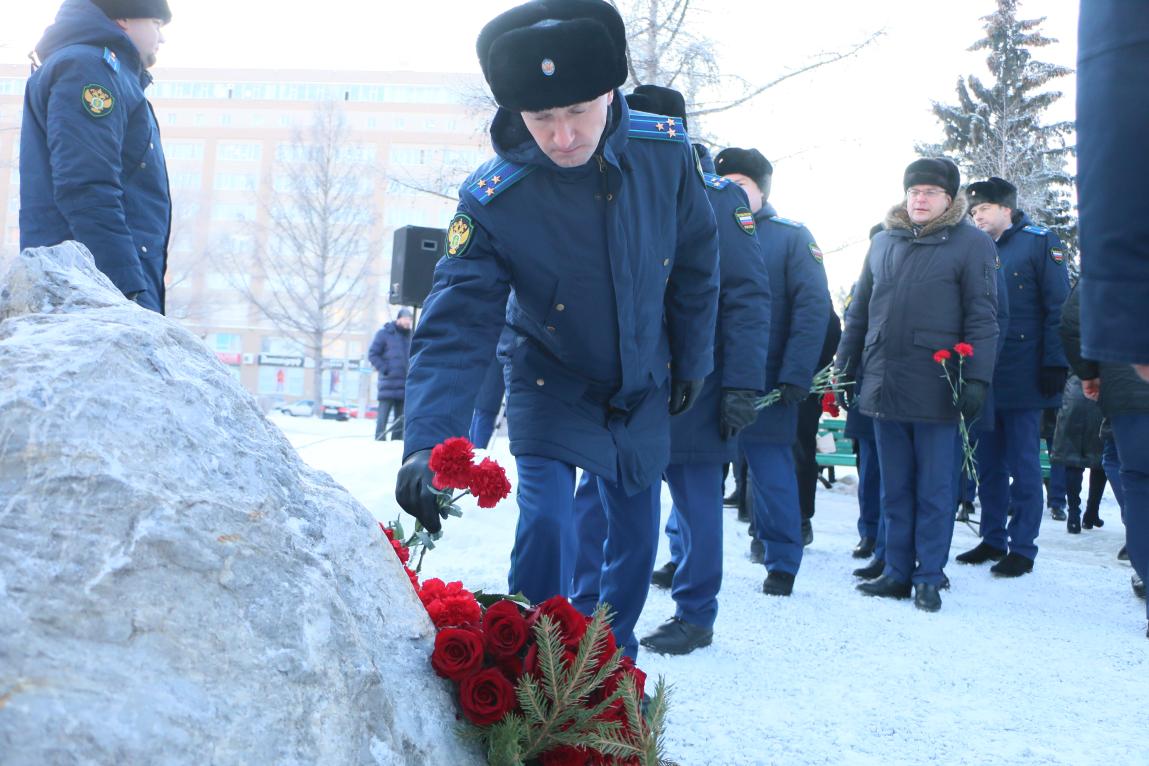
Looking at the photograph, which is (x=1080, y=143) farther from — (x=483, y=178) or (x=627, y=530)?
(x=627, y=530)

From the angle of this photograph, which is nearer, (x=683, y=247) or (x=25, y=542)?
(x=25, y=542)

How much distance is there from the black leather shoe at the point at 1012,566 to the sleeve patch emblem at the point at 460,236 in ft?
14.0

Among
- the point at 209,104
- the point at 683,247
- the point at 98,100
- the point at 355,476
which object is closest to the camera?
the point at 683,247

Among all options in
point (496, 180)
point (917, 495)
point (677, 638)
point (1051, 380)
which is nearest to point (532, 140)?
point (496, 180)

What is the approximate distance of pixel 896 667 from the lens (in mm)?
3555

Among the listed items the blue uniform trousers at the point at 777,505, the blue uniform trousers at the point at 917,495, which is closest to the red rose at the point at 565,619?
the blue uniform trousers at the point at 777,505

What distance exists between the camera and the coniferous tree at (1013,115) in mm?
25547

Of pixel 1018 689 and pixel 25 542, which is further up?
pixel 25 542

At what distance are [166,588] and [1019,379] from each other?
18.1 feet

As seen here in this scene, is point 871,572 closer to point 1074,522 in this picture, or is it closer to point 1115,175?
point 1074,522

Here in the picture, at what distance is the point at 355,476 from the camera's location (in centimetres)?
617

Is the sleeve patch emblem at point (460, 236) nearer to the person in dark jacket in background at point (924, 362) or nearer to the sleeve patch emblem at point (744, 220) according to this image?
the sleeve patch emblem at point (744, 220)

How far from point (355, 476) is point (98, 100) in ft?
10.7

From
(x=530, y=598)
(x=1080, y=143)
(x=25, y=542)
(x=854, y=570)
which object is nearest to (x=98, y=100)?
(x=530, y=598)
